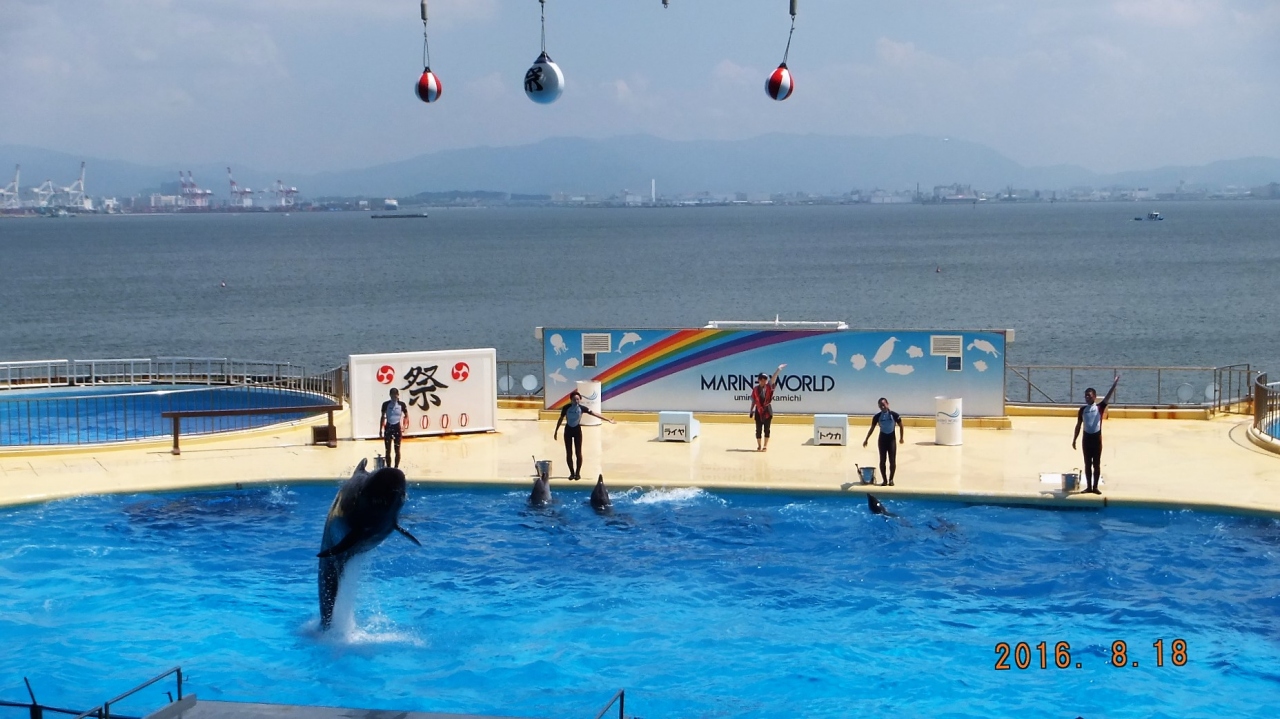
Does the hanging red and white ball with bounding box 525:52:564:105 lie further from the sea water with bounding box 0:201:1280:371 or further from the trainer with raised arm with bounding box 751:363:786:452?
the sea water with bounding box 0:201:1280:371

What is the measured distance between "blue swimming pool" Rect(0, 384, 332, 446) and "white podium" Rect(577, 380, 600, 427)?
6231mm

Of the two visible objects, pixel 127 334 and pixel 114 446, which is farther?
pixel 127 334

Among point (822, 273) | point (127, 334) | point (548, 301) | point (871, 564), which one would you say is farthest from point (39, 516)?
point (822, 273)

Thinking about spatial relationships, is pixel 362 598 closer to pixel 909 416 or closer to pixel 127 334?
pixel 909 416

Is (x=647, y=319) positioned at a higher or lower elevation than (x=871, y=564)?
higher

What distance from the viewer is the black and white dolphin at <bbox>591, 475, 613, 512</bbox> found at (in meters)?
21.8

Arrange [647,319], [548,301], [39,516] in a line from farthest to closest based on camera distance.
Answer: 1. [548,301]
2. [647,319]
3. [39,516]

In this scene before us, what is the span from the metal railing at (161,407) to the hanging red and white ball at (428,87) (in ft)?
26.2

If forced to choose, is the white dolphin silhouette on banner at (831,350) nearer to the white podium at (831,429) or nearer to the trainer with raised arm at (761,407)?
the white podium at (831,429)

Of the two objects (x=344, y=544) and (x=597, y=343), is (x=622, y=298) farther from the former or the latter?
(x=344, y=544)

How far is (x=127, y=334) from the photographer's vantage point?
254 feet

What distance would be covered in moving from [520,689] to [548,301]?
80.1 metres

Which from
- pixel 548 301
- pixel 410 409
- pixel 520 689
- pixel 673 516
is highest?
pixel 548 301

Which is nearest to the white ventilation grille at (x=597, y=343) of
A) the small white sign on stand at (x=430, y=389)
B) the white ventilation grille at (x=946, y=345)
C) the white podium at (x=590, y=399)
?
the white podium at (x=590, y=399)
